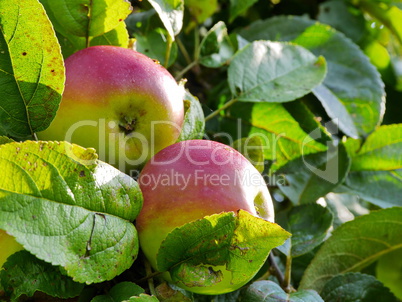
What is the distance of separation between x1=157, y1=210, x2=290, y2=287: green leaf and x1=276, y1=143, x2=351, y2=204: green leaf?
37 cm

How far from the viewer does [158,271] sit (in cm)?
58

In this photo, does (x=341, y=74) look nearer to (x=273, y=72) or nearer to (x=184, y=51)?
(x=273, y=72)

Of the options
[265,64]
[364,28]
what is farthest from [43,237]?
[364,28]

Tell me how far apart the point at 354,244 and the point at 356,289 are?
0.32ft

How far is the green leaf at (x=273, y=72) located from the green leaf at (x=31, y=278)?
1.56 ft

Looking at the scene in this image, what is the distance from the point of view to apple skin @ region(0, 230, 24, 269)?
531mm

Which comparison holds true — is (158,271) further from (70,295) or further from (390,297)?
(390,297)

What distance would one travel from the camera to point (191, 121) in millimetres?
664

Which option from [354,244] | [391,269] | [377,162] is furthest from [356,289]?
[377,162]

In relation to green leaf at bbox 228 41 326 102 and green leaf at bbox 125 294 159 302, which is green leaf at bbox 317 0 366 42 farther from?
green leaf at bbox 125 294 159 302

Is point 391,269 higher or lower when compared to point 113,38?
lower

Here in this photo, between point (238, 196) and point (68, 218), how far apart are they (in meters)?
0.19

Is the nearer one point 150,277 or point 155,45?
point 150,277

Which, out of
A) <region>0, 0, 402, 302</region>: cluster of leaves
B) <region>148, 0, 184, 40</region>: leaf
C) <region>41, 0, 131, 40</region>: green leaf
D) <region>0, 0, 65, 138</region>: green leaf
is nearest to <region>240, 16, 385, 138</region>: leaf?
<region>0, 0, 402, 302</region>: cluster of leaves
